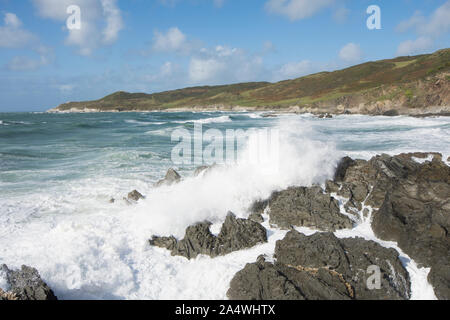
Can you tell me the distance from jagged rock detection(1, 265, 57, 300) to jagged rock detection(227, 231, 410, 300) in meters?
2.87

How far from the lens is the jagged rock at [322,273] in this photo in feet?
15.5

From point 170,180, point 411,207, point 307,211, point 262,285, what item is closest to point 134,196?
point 170,180

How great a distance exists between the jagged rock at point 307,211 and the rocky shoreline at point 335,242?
0.02 meters

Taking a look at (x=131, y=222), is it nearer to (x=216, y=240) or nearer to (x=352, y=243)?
(x=216, y=240)

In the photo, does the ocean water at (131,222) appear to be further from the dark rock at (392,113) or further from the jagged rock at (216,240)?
the dark rock at (392,113)

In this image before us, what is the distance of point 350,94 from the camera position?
63094 millimetres

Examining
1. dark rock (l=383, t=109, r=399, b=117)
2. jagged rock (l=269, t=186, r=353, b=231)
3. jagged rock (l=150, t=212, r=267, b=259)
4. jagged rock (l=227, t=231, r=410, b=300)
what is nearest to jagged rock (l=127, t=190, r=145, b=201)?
jagged rock (l=150, t=212, r=267, b=259)

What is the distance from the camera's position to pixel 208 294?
5102mm

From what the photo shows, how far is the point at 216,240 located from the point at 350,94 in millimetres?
64431
